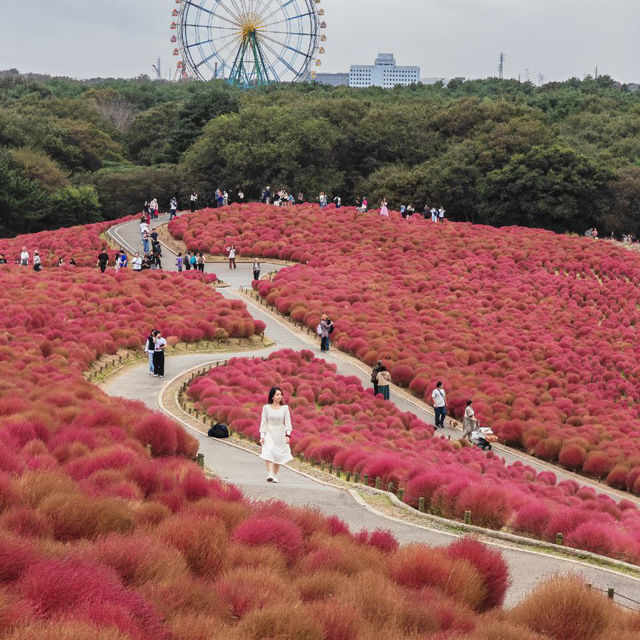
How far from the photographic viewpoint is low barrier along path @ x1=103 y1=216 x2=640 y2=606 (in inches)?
425

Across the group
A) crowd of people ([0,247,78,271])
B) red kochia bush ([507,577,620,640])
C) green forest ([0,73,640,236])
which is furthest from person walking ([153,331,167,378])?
green forest ([0,73,640,236])

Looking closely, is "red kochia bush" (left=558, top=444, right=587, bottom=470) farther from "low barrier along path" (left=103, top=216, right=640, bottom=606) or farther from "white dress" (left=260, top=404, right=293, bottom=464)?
"white dress" (left=260, top=404, right=293, bottom=464)

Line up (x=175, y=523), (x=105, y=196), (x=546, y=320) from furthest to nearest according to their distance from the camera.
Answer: (x=105, y=196)
(x=546, y=320)
(x=175, y=523)

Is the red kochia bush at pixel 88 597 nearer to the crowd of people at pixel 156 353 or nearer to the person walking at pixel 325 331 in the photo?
the crowd of people at pixel 156 353

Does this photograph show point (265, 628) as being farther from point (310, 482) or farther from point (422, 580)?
point (310, 482)

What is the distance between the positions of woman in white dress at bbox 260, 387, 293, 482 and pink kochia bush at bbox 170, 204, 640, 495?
12.0m

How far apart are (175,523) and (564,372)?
79.4 ft

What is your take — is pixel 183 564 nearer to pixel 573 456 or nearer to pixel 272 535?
pixel 272 535

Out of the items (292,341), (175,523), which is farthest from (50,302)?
(175,523)

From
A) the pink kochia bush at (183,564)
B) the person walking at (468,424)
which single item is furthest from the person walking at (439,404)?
the pink kochia bush at (183,564)

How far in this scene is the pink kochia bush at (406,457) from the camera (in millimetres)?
12875

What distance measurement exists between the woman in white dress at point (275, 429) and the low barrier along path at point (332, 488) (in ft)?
2.03

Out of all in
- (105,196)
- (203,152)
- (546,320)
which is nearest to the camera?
(546,320)

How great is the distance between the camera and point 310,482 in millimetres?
15023
